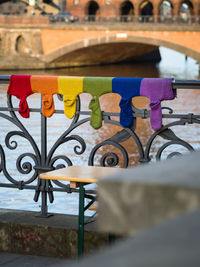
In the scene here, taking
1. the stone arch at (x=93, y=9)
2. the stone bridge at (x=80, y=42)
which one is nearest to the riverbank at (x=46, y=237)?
the stone bridge at (x=80, y=42)

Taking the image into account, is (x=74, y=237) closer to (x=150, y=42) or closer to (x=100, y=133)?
(x=100, y=133)

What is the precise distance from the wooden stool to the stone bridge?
95.5ft

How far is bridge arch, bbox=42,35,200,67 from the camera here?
32531 mm

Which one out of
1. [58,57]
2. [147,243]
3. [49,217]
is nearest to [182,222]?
[147,243]

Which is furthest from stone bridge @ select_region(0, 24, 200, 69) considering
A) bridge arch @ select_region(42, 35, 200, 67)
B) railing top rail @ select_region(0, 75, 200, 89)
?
railing top rail @ select_region(0, 75, 200, 89)

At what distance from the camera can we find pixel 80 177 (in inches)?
109

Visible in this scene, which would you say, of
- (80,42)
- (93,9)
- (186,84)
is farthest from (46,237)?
(93,9)

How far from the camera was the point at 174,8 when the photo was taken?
4147 cm

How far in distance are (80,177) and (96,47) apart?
32966 mm

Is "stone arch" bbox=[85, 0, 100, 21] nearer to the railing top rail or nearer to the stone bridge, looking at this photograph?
the stone bridge

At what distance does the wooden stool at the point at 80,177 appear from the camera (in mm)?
2703

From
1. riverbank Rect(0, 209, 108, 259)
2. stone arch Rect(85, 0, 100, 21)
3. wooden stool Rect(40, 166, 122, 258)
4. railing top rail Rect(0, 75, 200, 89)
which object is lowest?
riverbank Rect(0, 209, 108, 259)

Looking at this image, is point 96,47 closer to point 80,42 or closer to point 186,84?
point 80,42

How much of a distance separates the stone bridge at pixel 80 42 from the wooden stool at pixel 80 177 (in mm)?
29094
